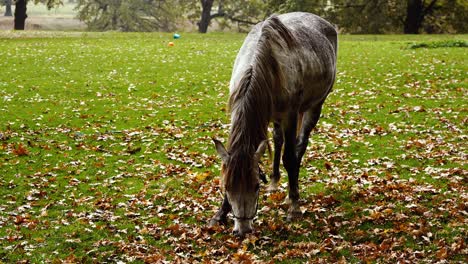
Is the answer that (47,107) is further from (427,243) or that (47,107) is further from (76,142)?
(427,243)

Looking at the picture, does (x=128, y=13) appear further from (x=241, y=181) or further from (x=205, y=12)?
(x=241, y=181)

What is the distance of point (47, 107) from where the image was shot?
15617 mm

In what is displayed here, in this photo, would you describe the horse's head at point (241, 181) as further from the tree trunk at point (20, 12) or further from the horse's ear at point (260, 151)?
the tree trunk at point (20, 12)

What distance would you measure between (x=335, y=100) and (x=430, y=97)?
2980 millimetres

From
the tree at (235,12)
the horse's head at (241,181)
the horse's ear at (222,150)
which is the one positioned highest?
the tree at (235,12)

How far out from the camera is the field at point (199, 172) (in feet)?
22.3

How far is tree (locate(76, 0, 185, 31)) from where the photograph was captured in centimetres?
5419

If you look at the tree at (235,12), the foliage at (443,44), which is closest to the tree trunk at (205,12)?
the tree at (235,12)

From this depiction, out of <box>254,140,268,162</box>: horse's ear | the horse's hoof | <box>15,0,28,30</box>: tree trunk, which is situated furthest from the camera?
<box>15,0,28,30</box>: tree trunk

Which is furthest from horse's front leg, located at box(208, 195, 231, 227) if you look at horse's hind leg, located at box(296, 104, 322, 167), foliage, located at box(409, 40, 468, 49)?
foliage, located at box(409, 40, 468, 49)

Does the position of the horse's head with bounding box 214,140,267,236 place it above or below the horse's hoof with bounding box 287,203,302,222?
above

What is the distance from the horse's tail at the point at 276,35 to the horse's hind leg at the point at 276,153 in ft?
4.72

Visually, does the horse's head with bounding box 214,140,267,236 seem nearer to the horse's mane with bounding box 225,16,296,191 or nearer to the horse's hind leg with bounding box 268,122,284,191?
the horse's mane with bounding box 225,16,296,191

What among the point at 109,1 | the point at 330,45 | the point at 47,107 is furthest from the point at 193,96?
the point at 109,1
